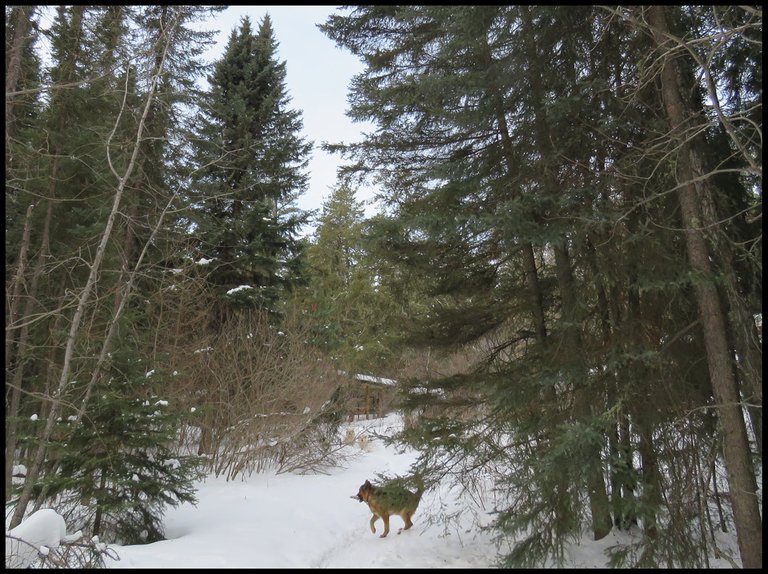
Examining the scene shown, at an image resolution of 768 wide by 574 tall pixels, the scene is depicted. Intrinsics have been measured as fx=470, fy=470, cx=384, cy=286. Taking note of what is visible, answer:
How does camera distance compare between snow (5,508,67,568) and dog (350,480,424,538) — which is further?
dog (350,480,424,538)

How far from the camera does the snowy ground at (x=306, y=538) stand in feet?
17.7

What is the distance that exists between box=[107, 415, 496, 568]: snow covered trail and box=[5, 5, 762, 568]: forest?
2.62ft

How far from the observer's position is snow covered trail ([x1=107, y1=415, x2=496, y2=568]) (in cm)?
542

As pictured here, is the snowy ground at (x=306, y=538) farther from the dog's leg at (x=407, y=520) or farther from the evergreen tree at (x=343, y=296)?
the evergreen tree at (x=343, y=296)

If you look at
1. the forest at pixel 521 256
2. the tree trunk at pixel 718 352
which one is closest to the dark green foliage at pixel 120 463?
the forest at pixel 521 256

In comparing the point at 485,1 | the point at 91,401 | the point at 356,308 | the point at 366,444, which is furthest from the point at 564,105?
the point at 356,308

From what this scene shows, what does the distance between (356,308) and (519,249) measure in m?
14.7

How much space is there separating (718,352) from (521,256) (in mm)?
2787

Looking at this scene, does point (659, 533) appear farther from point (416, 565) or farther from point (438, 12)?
point (438, 12)

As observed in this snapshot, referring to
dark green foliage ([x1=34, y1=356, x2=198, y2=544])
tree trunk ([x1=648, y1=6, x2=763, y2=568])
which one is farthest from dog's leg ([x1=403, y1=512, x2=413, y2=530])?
tree trunk ([x1=648, y1=6, x2=763, y2=568])

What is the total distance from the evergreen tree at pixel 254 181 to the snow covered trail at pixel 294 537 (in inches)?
211

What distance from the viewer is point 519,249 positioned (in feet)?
20.6

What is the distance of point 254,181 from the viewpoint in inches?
491

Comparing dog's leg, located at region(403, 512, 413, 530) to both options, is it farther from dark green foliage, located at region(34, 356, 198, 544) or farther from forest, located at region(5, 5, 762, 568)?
dark green foliage, located at region(34, 356, 198, 544)
